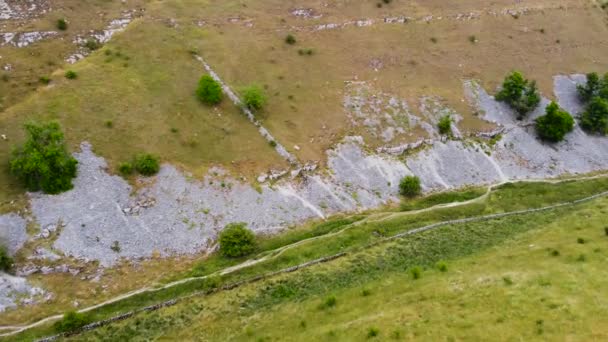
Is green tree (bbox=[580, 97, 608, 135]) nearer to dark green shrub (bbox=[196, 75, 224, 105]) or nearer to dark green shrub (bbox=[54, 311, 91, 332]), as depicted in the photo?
dark green shrub (bbox=[196, 75, 224, 105])

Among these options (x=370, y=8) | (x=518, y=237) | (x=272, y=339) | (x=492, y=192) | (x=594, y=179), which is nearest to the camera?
(x=272, y=339)

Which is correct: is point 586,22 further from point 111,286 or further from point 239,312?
point 111,286

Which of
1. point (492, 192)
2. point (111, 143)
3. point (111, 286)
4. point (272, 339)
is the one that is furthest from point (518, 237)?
point (111, 143)

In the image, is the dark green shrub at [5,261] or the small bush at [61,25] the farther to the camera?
the small bush at [61,25]

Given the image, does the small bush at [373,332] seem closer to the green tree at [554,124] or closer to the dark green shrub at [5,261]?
the dark green shrub at [5,261]

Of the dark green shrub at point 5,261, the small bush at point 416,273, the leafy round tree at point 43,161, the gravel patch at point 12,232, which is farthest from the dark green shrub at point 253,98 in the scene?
the dark green shrub at point 5,261

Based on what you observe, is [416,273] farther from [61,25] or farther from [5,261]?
[61,25]
